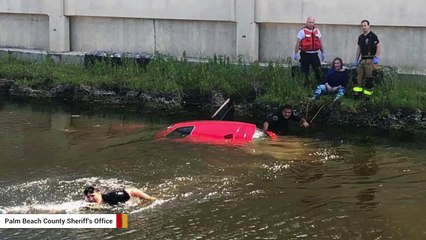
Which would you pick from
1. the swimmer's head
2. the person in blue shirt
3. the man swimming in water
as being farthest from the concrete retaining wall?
the swimmer's head

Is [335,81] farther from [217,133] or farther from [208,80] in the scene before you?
[217,133]

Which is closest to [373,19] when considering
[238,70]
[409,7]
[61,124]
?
[409,7]

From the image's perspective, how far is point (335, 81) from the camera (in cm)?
1512

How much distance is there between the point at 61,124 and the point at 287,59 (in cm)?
603

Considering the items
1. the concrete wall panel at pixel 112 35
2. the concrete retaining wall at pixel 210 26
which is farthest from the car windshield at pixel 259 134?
the concrete wall panel at pixel 112 35

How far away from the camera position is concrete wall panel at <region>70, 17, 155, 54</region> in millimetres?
19328

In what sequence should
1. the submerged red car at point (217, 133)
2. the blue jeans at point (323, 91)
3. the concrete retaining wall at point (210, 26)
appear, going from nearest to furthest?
the submerged red car at point (217, 133)
the blue jeans at point (323, 91)
the concrete retaining wall at point (210, 26)

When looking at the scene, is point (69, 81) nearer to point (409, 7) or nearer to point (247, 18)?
point (247, 18)

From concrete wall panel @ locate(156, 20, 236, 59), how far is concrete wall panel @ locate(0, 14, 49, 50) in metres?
4.17

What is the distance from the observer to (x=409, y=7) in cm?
1561

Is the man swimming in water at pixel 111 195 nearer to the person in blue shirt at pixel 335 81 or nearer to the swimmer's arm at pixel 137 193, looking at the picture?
the swimmer's arm at pixel 137 193

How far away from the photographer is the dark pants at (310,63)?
15.5 meters

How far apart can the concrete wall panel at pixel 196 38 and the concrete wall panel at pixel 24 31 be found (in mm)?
4167

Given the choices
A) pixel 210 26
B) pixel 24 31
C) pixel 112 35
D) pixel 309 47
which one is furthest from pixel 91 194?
pixel 24 31
